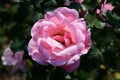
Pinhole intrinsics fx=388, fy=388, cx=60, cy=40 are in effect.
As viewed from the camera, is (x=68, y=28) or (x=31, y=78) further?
(x=31, y=78)

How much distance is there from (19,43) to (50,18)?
0.94 ft

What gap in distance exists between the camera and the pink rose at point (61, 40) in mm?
1458

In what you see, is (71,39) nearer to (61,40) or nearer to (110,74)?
(61,40)

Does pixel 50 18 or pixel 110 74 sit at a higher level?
pixel 50 18

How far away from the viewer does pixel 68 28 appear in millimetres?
1492

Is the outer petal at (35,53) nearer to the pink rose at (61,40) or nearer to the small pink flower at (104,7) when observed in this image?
the pink rose at (61,40)

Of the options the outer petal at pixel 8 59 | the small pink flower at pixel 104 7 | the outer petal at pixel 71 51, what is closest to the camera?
Result: the outer petal at pixel 71 51

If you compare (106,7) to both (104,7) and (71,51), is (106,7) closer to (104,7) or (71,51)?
(104,7)

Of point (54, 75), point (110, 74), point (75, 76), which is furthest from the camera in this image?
point (110, 74)

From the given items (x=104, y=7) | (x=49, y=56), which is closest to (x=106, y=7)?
(x=104, y=7)

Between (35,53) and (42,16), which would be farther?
(42,16)

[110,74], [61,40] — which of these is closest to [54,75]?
[61,40]

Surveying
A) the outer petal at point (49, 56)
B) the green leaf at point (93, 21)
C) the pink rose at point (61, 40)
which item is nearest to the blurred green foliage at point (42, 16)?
the green leaf at point (93, 21)

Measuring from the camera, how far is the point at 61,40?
5.02 feet
